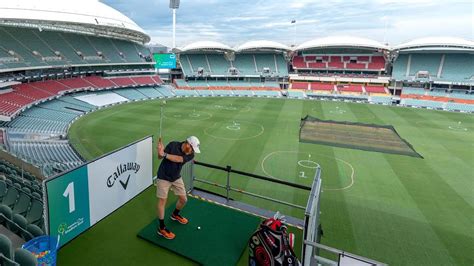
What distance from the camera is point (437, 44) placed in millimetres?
51594

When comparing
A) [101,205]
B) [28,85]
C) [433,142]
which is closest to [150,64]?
[28,85]

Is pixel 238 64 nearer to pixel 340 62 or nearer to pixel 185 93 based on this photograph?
pixel 185 93

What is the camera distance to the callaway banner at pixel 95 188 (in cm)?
545

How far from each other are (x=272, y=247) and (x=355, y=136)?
25.1 metres

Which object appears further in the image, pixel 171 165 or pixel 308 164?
pixel 308 164

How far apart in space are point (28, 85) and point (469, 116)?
63.1m

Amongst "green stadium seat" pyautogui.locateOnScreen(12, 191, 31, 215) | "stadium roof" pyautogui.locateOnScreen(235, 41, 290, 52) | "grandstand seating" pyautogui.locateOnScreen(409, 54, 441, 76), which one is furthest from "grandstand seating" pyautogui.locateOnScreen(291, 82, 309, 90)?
"green stadium seat" pyautogui.locateOnScreen(12, 191, 31, 215)

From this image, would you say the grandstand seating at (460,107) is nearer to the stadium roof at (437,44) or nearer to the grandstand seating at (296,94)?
the stadium roof at (437,44)

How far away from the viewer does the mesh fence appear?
23875 millimetres

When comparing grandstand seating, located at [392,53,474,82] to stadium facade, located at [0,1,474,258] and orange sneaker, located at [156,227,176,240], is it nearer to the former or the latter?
stadium facade, located at [0,1,474,258]

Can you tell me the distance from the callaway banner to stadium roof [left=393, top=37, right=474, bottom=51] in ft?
203

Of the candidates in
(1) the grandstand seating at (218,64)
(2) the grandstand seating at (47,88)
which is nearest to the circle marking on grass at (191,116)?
(2) the grandstand seating at (47,88)

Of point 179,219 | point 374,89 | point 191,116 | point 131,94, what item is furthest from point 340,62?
point 179,219

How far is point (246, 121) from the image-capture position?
33.4 metres
